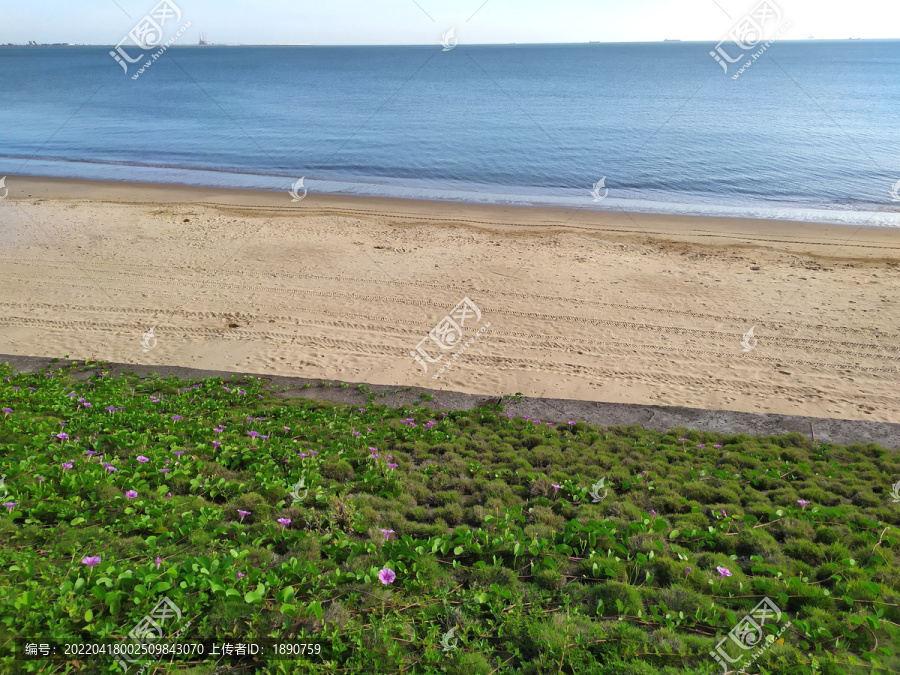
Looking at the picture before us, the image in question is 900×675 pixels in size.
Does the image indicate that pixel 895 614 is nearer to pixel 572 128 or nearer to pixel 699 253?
pixel 699 253

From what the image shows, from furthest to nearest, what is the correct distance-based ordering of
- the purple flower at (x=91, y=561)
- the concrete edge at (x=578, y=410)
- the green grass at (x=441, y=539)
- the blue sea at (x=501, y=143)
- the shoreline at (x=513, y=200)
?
1. the blue sea at (x=501, y=143)
2. the shoreline at (x=513, y=200)
3. the concrete edge at (x=578, y=410)
4. the purple flower at (x=91, y=561)
5. the green grass at (x=441, y=539)

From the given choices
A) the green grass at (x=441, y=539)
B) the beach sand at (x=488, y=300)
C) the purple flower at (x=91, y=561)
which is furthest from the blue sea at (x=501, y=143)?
the purple flower at (x=91, y=561)

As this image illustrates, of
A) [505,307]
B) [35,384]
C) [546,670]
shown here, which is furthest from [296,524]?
[505,307]

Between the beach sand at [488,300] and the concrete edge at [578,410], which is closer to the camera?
the concrete edge at [578,410]

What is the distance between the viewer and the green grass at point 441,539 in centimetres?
325

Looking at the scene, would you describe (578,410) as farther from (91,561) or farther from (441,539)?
(91,561)

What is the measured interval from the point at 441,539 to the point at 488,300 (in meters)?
8.23

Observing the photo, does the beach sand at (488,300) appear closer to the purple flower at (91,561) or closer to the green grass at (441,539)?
the green grass at (441,539)

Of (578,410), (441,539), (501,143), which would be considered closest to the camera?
(441,539)

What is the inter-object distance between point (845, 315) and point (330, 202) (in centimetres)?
1703

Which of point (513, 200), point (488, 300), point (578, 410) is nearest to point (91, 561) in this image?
point (578, 410)

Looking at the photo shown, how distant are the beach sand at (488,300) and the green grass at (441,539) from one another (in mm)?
2824

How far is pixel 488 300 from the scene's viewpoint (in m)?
12.1

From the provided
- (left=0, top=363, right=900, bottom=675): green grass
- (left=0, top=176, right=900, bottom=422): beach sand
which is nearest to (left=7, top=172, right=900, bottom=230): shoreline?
(left=0, top=176, right=900, bottom=422): beach sand
